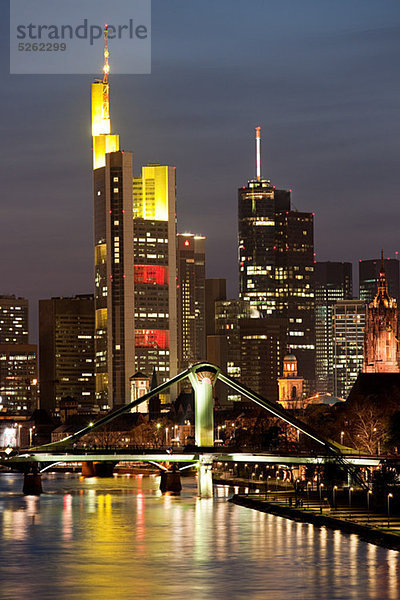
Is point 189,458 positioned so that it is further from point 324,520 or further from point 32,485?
point 324,520

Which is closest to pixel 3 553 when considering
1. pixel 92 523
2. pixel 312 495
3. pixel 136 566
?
pixel 136 566

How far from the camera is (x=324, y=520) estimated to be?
116 metres

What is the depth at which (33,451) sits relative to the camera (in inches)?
6786

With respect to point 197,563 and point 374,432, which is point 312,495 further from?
point 197,563

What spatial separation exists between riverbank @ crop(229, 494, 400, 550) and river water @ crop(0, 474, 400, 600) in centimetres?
94

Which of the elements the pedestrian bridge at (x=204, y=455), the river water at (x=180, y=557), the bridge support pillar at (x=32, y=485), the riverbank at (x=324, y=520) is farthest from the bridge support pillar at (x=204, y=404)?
the river water at (x=180, y=557)

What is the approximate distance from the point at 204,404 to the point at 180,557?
7058 cm

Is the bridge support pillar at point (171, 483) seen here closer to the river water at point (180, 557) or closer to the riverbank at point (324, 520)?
the riverbank at point (324, 520)

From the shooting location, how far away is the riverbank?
3922 inches

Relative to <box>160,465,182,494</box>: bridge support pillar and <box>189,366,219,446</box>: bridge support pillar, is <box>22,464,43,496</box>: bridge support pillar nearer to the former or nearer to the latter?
<box>160,465,182,494</box>: bridge support pillar

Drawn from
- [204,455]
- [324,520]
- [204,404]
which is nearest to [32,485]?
[204,404]

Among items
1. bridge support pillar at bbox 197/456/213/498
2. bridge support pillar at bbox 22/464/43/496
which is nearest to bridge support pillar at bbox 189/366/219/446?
bridge support pillar at bbox 197/456/213/498

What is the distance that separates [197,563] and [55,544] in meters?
15.5

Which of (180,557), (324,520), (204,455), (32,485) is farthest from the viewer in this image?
(32,485)
